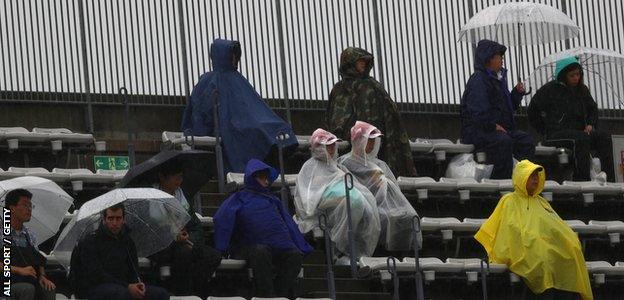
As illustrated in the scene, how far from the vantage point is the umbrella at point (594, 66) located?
25.9m

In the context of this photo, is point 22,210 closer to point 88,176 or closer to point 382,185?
point 88,176

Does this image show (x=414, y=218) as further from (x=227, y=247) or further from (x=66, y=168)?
(x=66, y=168)

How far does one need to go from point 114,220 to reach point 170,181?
1.51m

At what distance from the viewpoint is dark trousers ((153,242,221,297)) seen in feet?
67.0

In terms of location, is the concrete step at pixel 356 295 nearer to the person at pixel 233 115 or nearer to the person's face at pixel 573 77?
the person at pixel 233 115

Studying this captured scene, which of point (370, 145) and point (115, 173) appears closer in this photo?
point (115, 173)

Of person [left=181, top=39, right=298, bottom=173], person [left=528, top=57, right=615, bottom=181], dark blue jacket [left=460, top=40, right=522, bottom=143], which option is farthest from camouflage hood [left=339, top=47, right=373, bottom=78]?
person [left=528, top=57, right=615, bottom=181]

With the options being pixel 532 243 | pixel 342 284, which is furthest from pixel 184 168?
pixel 532 243

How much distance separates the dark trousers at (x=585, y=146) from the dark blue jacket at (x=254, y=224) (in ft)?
15.8

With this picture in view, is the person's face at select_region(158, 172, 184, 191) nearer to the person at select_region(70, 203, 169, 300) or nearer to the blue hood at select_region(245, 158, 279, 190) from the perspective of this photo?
the blue hood at select_region(245, 158, 279, 190)

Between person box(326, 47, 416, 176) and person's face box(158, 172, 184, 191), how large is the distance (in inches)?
129

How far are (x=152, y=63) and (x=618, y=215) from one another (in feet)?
16.4

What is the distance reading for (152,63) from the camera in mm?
24844

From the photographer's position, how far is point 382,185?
22641 millimetres
